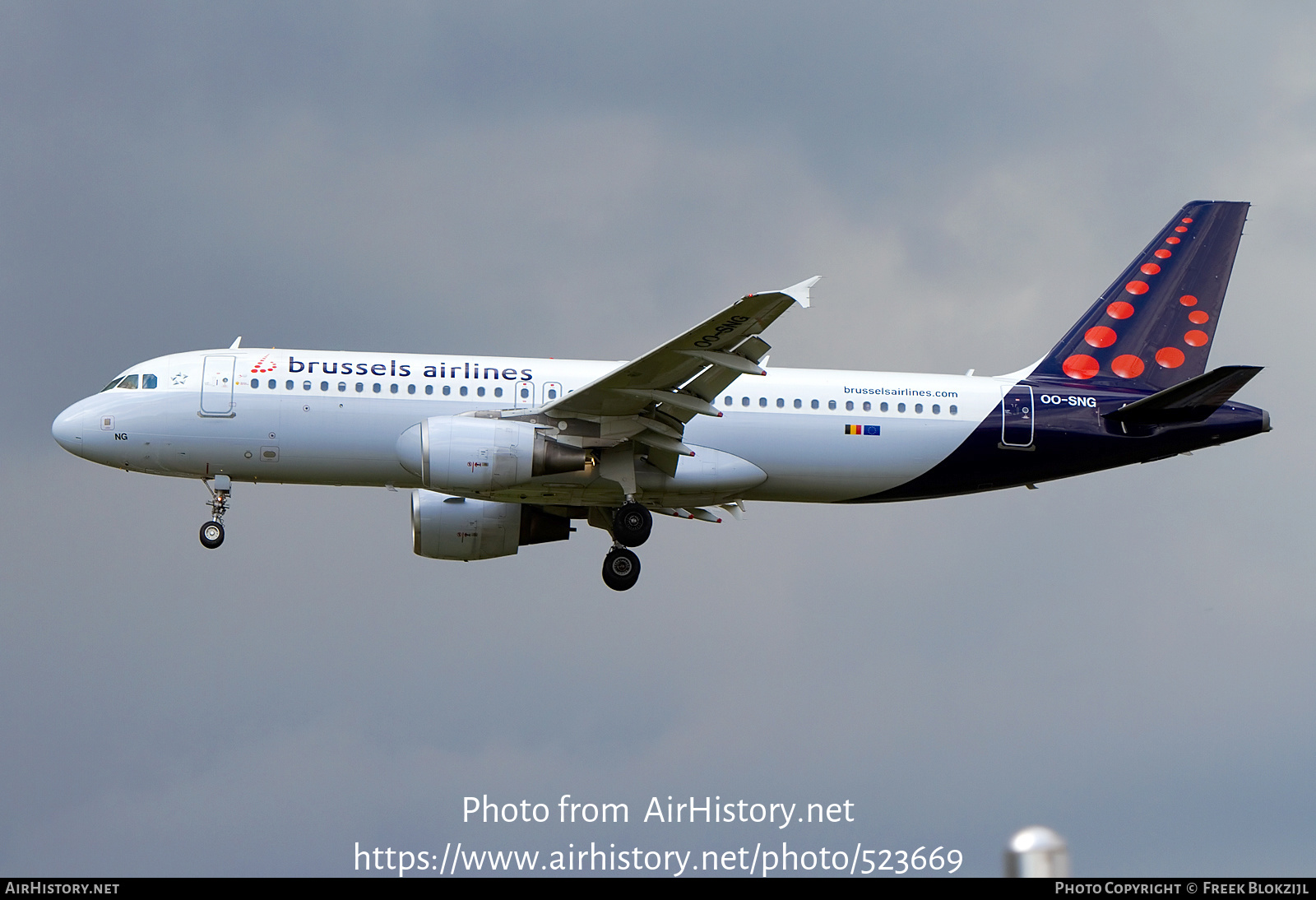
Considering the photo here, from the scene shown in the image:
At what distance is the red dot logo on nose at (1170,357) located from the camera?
125 feet

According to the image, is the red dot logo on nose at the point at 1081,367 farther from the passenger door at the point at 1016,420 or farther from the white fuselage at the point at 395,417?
the white fuselage at the point at 395,417

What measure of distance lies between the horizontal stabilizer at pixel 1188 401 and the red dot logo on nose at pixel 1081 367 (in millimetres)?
1751

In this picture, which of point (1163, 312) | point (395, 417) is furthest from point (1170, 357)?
point (395, 417)

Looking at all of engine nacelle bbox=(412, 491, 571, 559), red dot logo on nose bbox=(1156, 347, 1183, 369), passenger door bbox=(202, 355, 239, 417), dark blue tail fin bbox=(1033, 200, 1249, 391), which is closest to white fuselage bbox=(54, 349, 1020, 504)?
passenger door bbox=(202, 355, 239, 417)

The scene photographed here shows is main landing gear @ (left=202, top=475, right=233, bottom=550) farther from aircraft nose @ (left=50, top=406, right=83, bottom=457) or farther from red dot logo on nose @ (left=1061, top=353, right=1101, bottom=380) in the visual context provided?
Answer: red dot logo on nose @ (left=1061, top=353, right=1101, bottom=380)

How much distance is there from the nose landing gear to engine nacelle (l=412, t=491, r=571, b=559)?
3.20 metres

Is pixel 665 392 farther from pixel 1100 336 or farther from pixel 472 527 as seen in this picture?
pixel 1100 336

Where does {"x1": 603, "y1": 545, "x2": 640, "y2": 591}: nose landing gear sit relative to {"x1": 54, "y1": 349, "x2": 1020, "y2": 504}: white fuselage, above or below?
below

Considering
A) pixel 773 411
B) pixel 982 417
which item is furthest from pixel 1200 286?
pixel 773 411

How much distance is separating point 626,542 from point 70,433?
12168mm

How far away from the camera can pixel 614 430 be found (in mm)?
32250

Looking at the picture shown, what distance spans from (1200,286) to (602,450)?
16799 mm

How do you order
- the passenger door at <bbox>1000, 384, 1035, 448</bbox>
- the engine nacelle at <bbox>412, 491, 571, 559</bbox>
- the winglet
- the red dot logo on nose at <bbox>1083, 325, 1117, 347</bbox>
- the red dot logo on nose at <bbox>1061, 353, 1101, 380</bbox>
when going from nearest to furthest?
the winglet → the passenger door at <bbox>1000, 384, 1035, 448</bbox> → the engine nacelle at <bbox>412, 491, 571, 559</bbox> → the red dot logo on nose at <bbox>1061, 353, 1101, 380</bbox> → the red dot logo on nose at <bbox>1083, 325, 1117, 347</bbox>

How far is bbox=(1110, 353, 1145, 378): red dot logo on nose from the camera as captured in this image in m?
37.6
